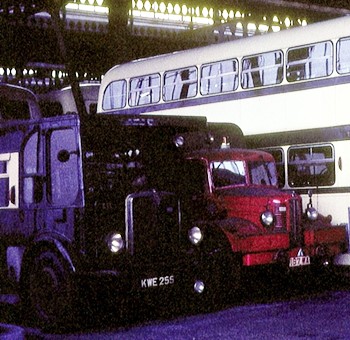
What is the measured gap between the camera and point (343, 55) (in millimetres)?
14727

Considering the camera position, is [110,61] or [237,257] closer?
[237,257]

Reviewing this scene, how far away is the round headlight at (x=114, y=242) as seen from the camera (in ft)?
31.6

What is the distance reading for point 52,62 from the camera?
3912cm

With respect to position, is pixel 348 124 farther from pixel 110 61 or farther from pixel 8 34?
pixel 110 61

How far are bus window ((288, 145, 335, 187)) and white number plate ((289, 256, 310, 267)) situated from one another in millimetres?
2903

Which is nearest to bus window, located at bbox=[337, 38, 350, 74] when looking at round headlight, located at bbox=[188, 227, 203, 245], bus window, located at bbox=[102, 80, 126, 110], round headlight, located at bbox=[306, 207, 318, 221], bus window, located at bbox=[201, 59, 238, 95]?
bus window, located at bbox=[201, 59, 238, 95]

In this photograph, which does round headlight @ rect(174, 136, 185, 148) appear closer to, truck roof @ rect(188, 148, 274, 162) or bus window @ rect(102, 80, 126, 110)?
truck roof @ rect(188, 148, 274, 162)

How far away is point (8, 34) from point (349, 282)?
863 inches

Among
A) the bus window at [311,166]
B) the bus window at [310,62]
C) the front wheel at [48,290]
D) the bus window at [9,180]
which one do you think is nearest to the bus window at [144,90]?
the bus window at [310,62]

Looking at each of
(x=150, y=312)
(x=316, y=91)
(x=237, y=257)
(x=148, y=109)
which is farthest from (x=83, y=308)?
(x=148, y=109)

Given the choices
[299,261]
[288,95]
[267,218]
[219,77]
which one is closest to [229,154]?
[267,218]

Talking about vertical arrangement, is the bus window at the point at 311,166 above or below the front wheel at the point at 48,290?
above

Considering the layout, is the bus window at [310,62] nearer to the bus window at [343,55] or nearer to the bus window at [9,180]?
the bus window at [343,55]

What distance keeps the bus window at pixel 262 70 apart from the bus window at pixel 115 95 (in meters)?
4.24
